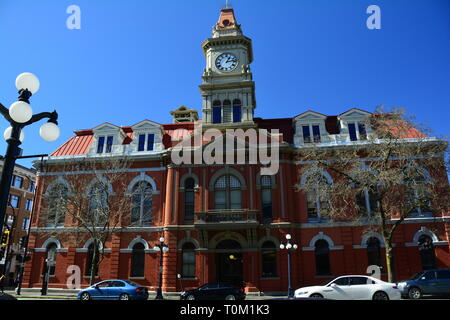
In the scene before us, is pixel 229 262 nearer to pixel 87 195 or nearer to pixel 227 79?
pixel 87 195

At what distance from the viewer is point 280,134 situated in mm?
30938

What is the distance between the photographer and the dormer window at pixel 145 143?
106 ft

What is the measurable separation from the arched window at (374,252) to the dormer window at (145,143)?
20.9m

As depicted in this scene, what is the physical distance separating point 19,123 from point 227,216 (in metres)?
20.9

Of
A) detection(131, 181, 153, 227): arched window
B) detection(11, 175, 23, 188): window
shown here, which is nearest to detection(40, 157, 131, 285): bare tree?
detection(131, 181, 153, 227): arched window

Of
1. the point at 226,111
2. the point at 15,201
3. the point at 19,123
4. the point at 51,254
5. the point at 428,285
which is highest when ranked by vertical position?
the point at 226,111

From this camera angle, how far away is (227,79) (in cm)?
3344

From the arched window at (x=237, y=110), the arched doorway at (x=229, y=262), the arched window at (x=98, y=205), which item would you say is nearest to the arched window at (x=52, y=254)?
the arched window at (x=98, y=205)

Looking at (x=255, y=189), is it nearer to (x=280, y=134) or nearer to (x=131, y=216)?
(x=280, y=134)

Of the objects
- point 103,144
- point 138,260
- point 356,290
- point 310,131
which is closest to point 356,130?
point 310,131

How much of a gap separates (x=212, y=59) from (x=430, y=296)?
2698 centimetres

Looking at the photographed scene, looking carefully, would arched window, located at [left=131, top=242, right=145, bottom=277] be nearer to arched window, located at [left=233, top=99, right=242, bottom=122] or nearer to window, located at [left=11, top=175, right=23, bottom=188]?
arched window, located at [left=233, top=99, right=242, bottom=122]

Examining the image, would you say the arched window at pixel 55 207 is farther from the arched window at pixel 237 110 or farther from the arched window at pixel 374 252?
the arched window at pixel 374 252
